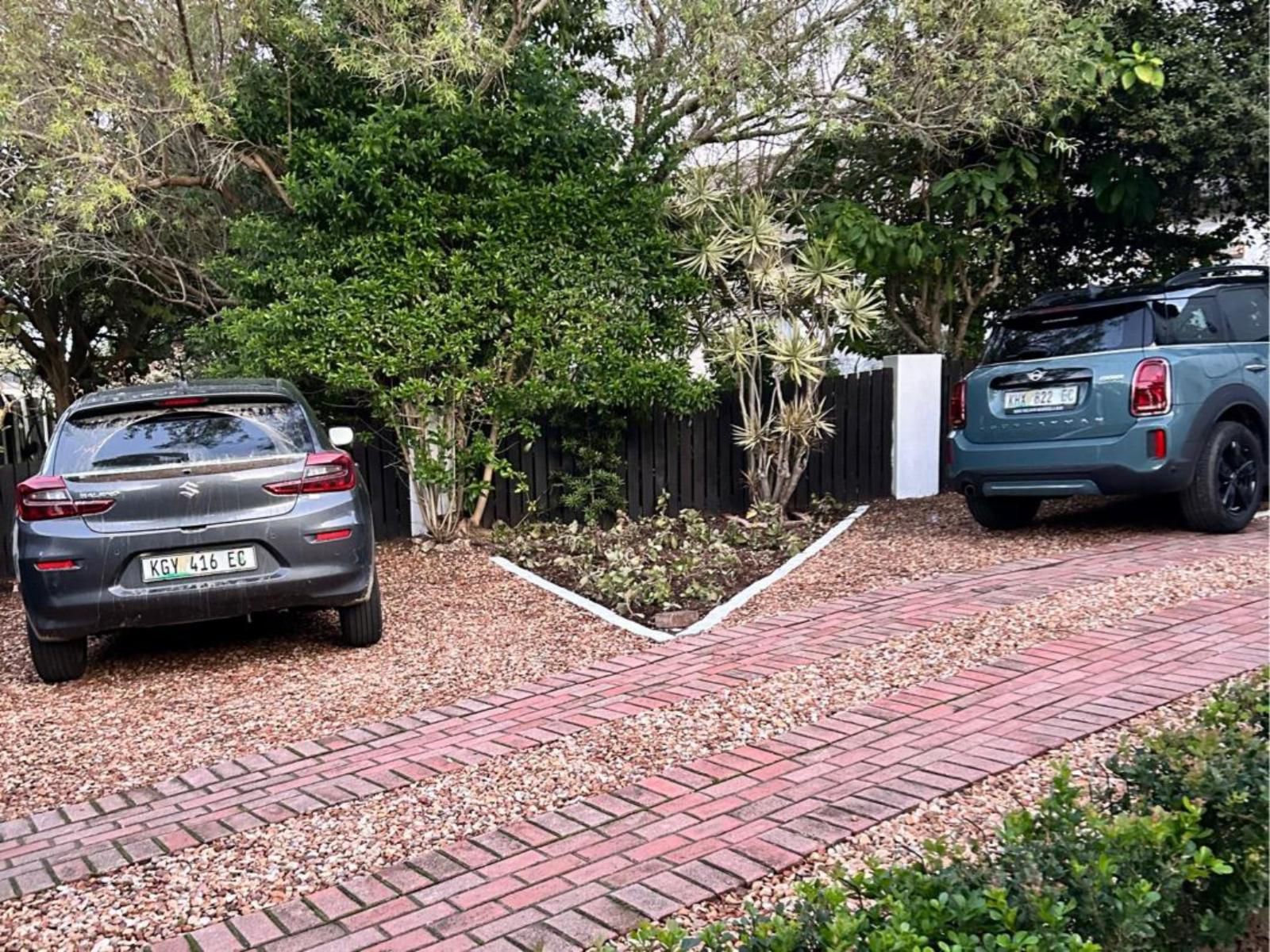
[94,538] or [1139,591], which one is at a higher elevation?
[94,538]

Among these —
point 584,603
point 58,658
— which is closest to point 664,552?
point 584,603

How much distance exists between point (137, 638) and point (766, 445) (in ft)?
17.4

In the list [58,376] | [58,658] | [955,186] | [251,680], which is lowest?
[251,680]

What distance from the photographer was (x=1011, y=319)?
7930 millimetres

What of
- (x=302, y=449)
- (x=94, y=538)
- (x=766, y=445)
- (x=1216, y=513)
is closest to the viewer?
(x=94, y=538)

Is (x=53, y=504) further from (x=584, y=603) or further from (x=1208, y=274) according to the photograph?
(x=1208, y=274)

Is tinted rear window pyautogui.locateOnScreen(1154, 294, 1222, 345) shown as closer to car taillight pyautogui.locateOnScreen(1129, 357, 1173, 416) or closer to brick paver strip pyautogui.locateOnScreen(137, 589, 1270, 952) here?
car taillight pyautogui.locateOnScreen(1129, 357, 1173, 416)

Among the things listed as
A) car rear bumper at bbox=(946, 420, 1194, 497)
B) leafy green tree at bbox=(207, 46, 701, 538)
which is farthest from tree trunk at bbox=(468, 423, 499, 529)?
car rear bumper at bbox=(946, 420, 1194, 497)

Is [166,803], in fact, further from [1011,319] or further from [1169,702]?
[1011,319]

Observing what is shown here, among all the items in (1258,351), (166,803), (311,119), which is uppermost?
(311,119)

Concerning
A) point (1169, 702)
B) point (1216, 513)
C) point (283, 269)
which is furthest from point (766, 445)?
point (1169, 702)

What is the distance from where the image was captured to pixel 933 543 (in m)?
8.02

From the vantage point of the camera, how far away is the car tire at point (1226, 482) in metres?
7.22

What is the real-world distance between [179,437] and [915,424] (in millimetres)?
7367
